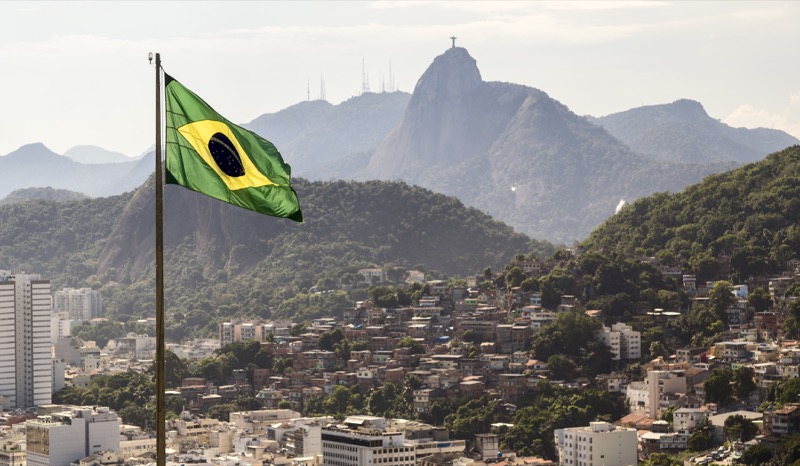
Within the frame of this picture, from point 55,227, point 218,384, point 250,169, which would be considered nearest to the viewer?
point 250,169

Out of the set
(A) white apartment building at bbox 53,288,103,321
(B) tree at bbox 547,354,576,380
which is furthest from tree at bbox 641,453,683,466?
(A) white apartment building at bbox 53,288,103,321

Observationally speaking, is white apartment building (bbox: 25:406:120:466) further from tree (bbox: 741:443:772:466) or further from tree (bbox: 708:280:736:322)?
tree (bbox: 708:280:736:322)

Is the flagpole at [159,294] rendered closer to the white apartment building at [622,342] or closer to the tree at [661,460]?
the tree at [661,460]

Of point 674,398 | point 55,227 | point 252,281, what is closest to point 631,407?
point 674,398

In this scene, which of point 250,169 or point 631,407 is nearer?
point 250,169

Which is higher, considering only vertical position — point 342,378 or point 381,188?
point 381,188

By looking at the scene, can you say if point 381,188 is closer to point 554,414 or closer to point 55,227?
point 55,227
